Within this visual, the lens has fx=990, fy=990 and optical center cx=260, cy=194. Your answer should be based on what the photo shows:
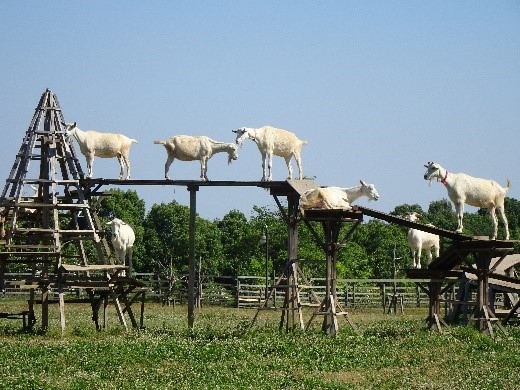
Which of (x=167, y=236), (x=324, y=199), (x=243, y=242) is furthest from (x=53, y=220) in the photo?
(x=167, y=236)

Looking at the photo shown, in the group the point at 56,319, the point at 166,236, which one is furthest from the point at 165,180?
the point at 166,236

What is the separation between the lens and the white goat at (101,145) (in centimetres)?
2959

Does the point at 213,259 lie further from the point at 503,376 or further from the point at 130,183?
the point at 503,376

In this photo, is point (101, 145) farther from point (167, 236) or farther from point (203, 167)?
point (167, 236)

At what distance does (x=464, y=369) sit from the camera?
63.2 ft

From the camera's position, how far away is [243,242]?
64.8 m

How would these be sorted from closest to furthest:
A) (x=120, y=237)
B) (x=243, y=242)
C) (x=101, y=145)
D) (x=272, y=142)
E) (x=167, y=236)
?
(x=272, y=142), (x=101, y=145), (x=120, y=237), (x=243, y=242), (x=167, y=236)

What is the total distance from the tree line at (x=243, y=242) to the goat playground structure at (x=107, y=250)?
27.6 meters

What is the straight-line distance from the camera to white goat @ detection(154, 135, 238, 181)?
29156mm

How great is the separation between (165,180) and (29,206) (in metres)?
3.93

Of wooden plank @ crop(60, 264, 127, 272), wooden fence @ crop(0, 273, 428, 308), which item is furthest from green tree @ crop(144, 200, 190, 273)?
wooden plank @ crop(60, 264, 127, 272)

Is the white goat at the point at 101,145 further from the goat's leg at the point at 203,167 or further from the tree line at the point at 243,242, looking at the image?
the tree line at the point at 243,242

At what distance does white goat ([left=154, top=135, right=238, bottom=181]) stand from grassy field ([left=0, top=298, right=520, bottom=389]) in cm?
508

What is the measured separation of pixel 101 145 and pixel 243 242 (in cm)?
3548
